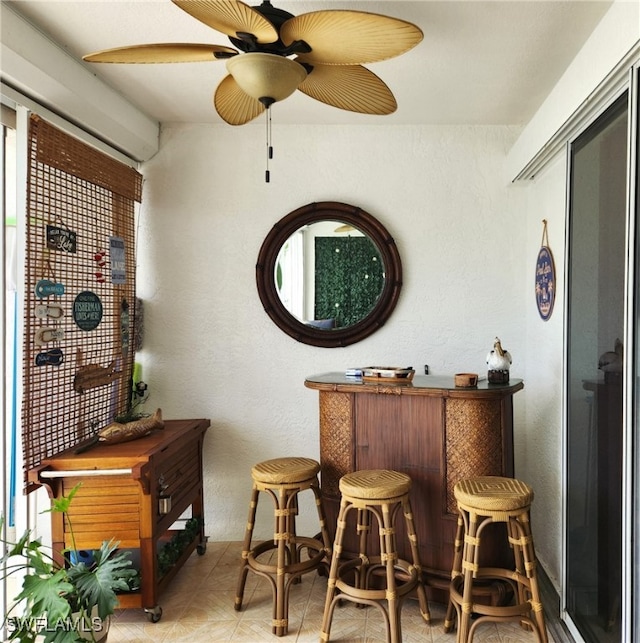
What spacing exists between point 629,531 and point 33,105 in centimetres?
298

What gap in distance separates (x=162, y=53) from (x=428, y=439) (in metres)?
1.96

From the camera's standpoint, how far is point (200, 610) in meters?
2.45

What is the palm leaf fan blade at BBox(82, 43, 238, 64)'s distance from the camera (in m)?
1.60

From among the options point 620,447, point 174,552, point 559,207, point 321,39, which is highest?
point 321,39

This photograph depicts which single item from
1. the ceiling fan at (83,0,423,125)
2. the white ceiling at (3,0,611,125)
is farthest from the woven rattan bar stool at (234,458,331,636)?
the white ceiling at (3,0,611,125)

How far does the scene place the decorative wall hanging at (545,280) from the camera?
2.63m

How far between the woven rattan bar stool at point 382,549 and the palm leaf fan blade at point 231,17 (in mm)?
1756

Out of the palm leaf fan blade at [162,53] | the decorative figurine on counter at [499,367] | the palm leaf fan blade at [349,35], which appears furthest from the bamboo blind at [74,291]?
the decorative figurine on counter at [499,367]

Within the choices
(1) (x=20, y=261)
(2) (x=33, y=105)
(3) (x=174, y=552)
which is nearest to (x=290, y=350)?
(3) (x=174, y=552)

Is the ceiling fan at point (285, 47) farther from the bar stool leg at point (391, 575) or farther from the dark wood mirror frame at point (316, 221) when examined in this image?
the bar stool leg at point (391, 575)

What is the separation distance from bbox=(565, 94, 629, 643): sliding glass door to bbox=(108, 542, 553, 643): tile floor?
51 cm

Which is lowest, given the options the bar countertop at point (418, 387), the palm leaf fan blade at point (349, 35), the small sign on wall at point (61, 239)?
the bar countertop at point (418, 387)

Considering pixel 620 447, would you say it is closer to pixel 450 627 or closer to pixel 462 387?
pixel 462 387

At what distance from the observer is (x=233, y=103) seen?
6.77 feet
